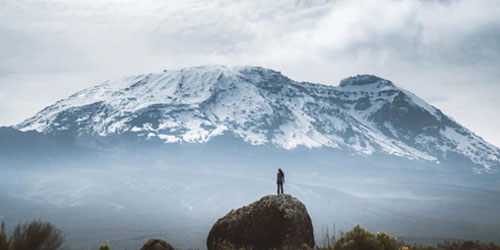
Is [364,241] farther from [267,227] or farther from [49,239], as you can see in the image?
[49,239]

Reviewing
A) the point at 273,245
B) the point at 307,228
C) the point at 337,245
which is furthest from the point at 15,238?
the point at 307,228

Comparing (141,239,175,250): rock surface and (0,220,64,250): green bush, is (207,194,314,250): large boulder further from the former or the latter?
(0,220,64,250): green bush

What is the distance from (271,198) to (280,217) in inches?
41.6

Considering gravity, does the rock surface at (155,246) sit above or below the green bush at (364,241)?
below

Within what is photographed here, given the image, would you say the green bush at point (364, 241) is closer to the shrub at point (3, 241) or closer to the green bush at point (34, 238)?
the green bush at point (34, 238)

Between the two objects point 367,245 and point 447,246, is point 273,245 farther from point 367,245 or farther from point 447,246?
point 447,246

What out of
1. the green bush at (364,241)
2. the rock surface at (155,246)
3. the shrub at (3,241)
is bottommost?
the rock surface at (155,246)

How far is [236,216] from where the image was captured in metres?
20.0

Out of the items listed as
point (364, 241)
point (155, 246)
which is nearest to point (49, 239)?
point (155, 246)

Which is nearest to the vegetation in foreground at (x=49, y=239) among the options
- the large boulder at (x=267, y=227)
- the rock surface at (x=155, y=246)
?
the rock surface at (x=155, y=246)

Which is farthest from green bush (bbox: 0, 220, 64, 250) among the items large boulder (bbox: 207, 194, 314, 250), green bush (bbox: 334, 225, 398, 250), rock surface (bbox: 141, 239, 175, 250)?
green bush (bbox: 334, 225, 398, 250)

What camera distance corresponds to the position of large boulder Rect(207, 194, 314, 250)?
18.7 m

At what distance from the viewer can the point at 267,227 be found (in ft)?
62.6

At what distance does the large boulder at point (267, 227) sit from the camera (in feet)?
61.2
